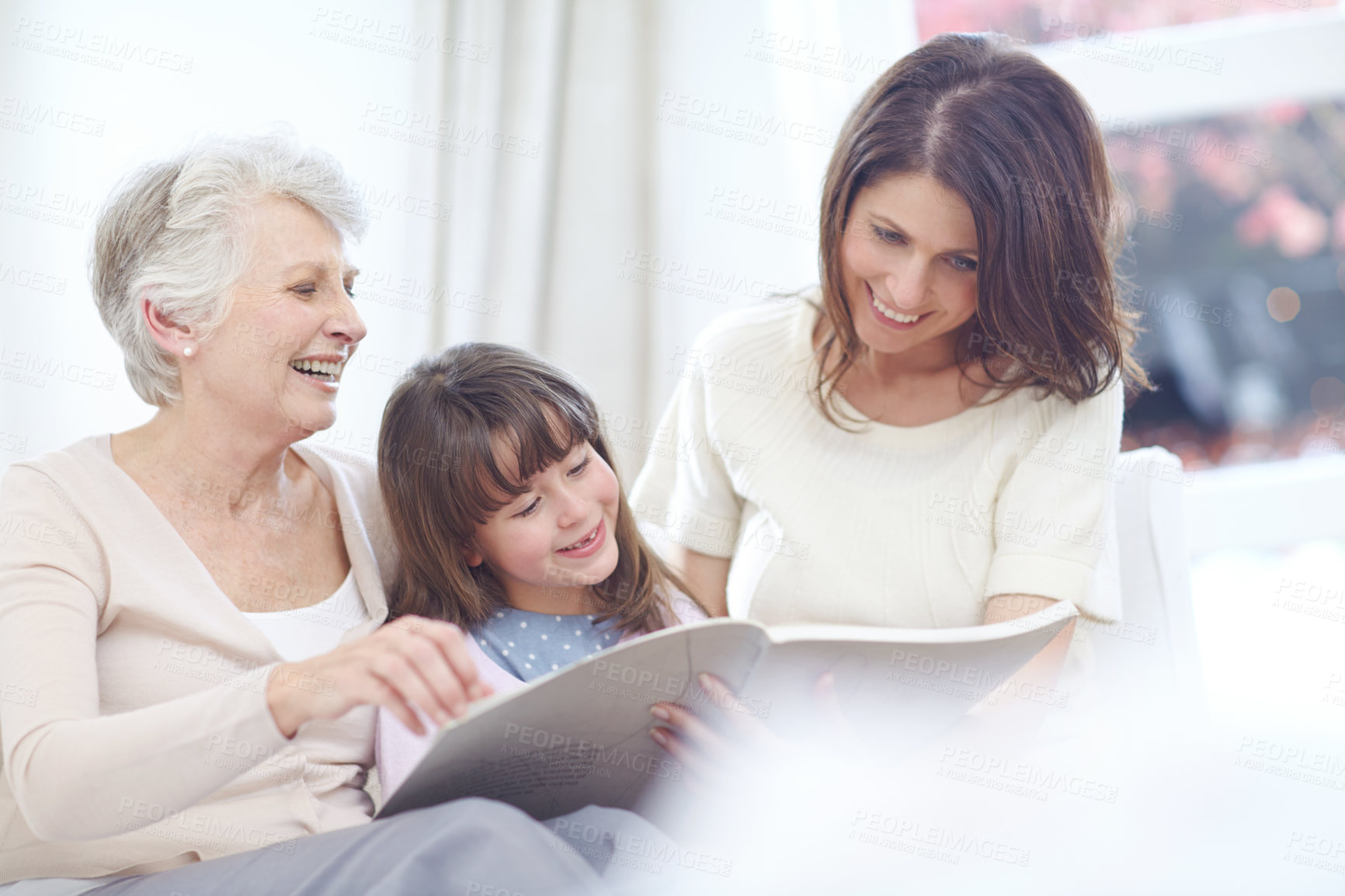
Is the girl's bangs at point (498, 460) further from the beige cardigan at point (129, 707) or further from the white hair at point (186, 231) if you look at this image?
the white hair at point (186, 231)

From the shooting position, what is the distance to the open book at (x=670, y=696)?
91 centimetres

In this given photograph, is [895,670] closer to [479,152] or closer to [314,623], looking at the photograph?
[314,623]

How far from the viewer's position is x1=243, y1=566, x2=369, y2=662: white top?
1.24 m

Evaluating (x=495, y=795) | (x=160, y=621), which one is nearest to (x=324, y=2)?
(x=160, y=621)

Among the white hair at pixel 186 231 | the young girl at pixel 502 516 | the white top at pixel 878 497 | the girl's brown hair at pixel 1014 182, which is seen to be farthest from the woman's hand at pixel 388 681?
the girl's brown hair at pixel 1014 182

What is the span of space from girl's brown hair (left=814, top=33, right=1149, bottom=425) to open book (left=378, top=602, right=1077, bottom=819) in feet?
1.46

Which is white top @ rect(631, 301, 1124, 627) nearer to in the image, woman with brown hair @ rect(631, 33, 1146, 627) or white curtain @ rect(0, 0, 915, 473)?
woman with brown hair @ rect(631, 33, 1146, 627)

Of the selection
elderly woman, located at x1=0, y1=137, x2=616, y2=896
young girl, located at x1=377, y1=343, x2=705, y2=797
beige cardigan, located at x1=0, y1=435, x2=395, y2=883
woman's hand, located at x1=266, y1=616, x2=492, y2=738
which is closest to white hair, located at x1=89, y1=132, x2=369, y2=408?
elderly woman, located at x1=0, y1=137, x2=616, y2=896

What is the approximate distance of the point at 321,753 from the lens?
4.09 ft

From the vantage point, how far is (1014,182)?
1304 mm

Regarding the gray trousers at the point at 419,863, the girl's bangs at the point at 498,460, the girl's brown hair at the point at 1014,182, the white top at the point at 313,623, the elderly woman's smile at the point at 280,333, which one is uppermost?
the girl's brown hair at the point at 1014,182

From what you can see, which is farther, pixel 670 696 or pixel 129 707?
pixel 129 707

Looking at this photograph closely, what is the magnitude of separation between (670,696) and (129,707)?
590mm

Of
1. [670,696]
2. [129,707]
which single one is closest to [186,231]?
[129,707]
